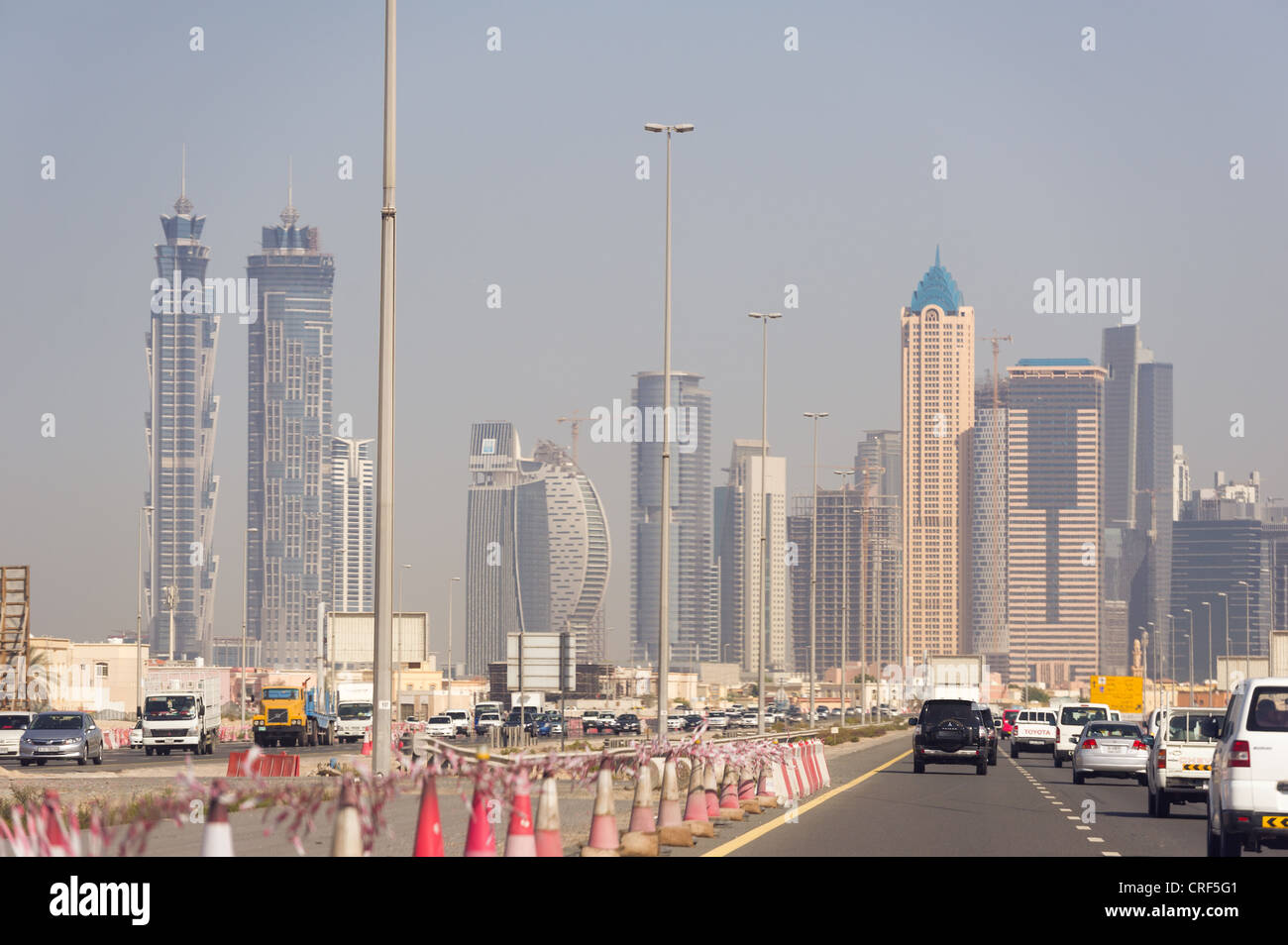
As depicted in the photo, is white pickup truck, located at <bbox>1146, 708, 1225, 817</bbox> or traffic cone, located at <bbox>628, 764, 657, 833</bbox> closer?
traffic cone, located at <bbox>628, 764, 657, 833</bbox>

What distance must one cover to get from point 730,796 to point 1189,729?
9.98m

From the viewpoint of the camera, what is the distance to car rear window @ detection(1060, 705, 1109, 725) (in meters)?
54.5

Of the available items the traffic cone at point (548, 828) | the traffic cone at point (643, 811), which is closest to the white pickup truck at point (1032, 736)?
the traffic cone at point (643, 811)

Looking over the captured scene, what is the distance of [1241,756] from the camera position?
58.8 feet

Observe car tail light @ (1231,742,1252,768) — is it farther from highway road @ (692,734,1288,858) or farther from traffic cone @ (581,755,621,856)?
traffic cone @ (581,755,621,856)

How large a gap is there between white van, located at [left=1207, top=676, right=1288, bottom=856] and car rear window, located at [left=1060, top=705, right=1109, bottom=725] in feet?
119

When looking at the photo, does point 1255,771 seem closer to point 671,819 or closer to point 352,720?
point 671,819

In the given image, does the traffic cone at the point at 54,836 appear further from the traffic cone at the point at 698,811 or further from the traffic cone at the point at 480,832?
the traffic cone at the point at 698,811

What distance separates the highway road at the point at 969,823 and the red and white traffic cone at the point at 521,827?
487cm

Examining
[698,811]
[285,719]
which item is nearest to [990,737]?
[698,811]

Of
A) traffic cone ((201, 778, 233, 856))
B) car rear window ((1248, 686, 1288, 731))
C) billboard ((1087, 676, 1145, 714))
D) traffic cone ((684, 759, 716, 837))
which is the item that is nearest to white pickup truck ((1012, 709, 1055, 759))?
traffic cone ((684, 759, 716, 837))
